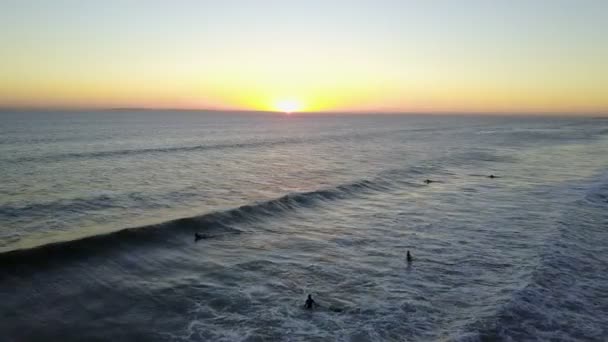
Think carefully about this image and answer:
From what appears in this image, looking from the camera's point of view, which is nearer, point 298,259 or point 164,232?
point 298,259

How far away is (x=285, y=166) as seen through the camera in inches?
2012

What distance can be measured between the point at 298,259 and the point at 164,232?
8065mm

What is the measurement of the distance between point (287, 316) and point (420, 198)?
2114 centimetres

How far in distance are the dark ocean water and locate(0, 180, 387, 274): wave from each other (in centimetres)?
10

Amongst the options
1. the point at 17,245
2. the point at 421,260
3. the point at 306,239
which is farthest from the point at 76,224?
the point at 421,260

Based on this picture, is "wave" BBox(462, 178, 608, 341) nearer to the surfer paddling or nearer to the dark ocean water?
the dark ocean water

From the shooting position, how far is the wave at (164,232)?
18.7m

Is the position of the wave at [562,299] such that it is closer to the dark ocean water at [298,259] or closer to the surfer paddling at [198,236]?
the dark ocean water at [298,259]

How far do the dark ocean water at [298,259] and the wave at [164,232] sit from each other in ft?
0.34

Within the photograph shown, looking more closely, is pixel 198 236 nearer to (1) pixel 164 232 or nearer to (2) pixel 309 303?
(1) pixel 164 232

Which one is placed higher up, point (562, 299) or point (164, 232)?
point (562, 299)

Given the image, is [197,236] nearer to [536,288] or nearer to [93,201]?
[93,201]

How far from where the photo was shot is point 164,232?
22.9 m

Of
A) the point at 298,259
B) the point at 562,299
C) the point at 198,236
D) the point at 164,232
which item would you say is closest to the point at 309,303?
the point at 298,259
